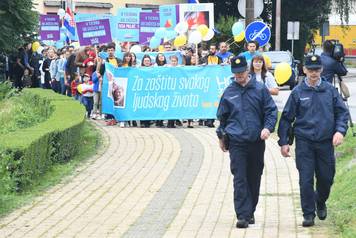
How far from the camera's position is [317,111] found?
30.1ft

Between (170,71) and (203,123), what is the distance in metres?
1.38

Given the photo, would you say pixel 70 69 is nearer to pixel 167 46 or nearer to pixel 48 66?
pixel 167 46

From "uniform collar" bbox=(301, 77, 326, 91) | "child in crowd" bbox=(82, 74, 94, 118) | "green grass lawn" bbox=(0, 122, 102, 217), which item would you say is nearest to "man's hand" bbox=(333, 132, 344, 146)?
"uniform collar" bbox=(301, 77, 326, 91)

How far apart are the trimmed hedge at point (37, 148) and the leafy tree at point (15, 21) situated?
378 inches

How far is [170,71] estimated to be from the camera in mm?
20797

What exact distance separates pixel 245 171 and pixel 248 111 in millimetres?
596

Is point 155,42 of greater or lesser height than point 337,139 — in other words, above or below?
below

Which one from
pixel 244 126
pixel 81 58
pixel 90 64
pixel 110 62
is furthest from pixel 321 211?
pixel 81 58

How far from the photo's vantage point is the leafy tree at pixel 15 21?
25297mm

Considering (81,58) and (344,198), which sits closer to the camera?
(344,198)

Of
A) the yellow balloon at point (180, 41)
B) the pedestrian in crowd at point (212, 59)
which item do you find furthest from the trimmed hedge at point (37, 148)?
the yellow balloon at point (180, 41)

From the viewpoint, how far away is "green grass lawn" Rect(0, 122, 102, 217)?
10617mm

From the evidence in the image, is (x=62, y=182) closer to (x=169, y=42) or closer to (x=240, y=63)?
(x=240, y=63)

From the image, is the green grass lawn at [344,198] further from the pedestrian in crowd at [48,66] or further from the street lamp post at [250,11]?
A: the pedestrian in crowd at [48,66]
